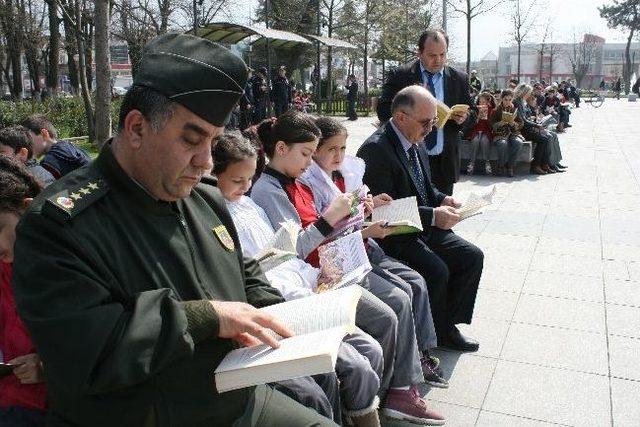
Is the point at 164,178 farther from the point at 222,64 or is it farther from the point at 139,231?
the point at 222,64

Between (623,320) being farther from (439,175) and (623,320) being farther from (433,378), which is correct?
(439,175)

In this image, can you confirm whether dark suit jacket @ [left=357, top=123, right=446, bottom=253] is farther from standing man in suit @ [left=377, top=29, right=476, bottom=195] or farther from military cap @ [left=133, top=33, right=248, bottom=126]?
military cap @ [left=133, top=33, right=248, bottom=126]

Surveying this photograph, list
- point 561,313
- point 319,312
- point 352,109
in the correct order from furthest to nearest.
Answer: point 352,109 → point 561,313 → point 319,312

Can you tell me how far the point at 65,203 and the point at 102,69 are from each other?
562 cm

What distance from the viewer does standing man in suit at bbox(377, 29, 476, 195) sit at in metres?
5.46

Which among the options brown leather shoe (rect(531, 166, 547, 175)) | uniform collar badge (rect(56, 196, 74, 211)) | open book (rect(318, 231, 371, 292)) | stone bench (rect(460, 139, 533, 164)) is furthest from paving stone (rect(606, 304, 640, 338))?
brown leather shoe (rect(531, 166, 547, 175))

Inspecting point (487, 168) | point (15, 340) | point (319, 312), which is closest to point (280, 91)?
point (487, 168)

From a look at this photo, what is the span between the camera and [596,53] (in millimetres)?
74312

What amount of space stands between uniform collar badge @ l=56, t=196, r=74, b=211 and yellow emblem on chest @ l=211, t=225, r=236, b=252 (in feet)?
1.56

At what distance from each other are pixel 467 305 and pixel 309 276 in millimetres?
1513

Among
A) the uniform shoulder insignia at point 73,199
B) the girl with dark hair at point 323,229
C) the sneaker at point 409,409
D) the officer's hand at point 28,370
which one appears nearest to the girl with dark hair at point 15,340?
the officer's hand at point 28,370

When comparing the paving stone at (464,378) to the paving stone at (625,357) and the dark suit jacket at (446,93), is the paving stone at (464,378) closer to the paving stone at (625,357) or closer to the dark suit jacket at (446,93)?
the paving stone at (625,357)

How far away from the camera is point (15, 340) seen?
6.82 feet

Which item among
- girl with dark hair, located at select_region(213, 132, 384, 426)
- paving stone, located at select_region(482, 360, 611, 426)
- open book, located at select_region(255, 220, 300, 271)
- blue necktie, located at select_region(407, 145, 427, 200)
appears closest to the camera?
open book, located at select_region(255, 220, 300, 271)
